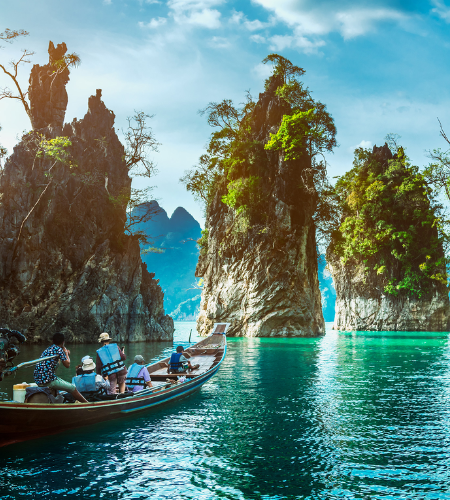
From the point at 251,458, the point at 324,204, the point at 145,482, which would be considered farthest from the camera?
the point at 324,204

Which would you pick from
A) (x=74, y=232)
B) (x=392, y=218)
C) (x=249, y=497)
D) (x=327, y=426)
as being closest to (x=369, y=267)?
(x=392, y=218)

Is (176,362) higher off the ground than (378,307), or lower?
higher

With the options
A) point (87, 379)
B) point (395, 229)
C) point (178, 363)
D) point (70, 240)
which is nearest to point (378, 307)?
point (395, 229)

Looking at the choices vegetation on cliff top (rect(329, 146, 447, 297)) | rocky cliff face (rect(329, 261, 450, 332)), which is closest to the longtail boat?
vegetation on cliff top (rect(329, 146, 447, 297))

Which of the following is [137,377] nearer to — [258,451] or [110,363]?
[110,363]

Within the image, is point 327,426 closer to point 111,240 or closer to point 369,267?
point 111,240

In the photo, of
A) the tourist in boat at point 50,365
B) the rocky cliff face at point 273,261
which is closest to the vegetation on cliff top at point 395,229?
the rocky cliff face at point 273,261

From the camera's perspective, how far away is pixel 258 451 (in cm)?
863

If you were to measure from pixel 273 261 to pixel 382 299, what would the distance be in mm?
22943

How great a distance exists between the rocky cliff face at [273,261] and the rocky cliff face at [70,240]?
10510 millimetres

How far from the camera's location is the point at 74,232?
40.4 m

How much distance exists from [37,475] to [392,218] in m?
58.7

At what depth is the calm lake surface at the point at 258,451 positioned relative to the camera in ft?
22.4

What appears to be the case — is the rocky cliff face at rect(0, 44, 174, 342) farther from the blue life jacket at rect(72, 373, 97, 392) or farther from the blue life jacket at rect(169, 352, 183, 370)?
the blue life jacket at rect(72, 373, 97, 392)
